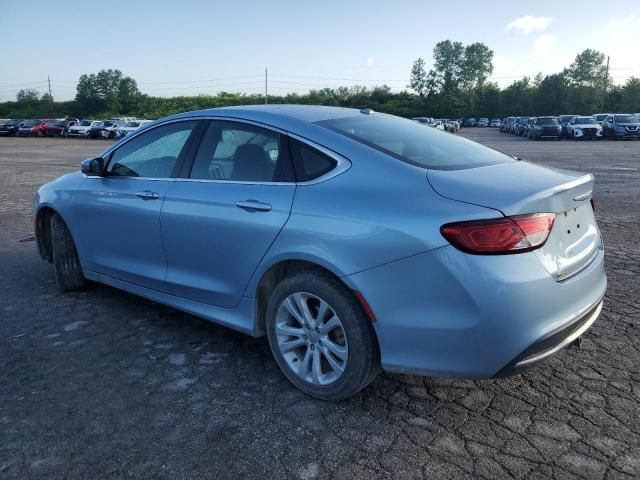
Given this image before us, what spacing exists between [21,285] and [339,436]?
380 cm

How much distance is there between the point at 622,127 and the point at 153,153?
36.3 meters

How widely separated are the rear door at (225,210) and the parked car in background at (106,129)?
138ft

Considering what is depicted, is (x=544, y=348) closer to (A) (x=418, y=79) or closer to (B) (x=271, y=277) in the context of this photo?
(B) (x=271, y=277)

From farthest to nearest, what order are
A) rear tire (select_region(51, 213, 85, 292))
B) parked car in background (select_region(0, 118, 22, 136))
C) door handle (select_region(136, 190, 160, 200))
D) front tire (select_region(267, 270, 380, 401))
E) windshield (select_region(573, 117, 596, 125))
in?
1. parked car in background (select_region(0, 118, 22, 136))
2. windshield (select_region(573, 117, 596, 125))
3. rear tire (select_region(51, 213, 85, 292))
4. door handle (select_region(136, 190, 160, 200))
5. front tire (select_region(267, 270, 380, 401))

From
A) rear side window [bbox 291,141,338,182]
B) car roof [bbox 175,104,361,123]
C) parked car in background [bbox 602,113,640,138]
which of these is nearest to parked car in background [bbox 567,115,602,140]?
parked car in background [bbox 602,113,640,138]

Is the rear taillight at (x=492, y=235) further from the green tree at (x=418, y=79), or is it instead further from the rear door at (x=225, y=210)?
the green tree at (x=418, y=79)

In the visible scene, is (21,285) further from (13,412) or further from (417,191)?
(417,191)

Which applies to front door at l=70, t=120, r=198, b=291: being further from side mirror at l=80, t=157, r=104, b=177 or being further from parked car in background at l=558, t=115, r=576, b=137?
parked car in background at l=558, t=115, r=576, b=137

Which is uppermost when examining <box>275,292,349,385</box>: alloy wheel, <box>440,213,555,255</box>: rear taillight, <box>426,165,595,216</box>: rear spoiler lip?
<box>426,165,595,216</box>: rear spoiler lip

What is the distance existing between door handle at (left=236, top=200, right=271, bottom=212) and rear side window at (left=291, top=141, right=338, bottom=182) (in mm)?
239

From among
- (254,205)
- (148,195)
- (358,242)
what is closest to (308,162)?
(254,205)

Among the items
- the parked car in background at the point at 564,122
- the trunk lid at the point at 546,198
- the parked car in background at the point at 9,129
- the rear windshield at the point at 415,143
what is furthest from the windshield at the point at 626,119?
the parked car in background at the point at 9,129

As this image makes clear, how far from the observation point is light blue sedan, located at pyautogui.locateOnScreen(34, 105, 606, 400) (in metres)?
2.38

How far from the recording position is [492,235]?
234cm
